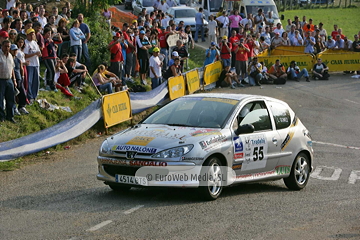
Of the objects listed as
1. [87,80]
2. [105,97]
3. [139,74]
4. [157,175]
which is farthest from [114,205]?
[139,74]

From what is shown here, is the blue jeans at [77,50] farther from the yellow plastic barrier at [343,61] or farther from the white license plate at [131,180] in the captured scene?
the yellow plastic barrier at [343,61]

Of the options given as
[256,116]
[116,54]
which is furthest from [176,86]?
[256,116]

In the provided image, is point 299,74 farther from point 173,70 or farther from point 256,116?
point 256,116

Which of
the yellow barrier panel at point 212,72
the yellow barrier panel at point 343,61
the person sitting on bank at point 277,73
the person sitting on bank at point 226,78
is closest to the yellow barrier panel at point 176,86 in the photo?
the yellow barrier panel at point 212,72

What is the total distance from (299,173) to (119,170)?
3804 mm

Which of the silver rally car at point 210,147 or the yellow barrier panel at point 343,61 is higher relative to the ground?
the silver rally car at point 210,147

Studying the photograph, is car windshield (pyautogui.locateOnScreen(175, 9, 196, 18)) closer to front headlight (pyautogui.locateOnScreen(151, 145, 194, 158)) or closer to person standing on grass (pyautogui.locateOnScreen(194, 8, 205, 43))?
person standing on grass (pyautogui.locateOnScreen(194, 8, 205, 43))

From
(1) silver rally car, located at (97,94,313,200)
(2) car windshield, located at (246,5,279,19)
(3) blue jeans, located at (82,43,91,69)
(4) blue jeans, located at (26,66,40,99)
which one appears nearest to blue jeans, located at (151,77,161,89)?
(3) blue jeans, located at (82,43,91,69)

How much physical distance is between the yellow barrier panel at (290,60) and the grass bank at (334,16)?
2498cm

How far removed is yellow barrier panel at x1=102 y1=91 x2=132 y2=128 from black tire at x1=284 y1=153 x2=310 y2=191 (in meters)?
6.92

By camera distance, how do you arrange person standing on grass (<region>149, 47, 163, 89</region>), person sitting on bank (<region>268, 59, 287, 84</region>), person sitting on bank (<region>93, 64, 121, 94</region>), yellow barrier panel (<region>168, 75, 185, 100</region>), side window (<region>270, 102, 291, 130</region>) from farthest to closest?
person sitting on bank (<region>268, 59, 287, 84</region>) < yellow barrier panel (<region>168, 75, 185, 100</region>) < person standing on grass (<region>149, 47, 163, 89</region>) < person sitting on bank (<region>93, 64, 121, 94</region>) < side window (<region>270, 102, 291, 130</region>)

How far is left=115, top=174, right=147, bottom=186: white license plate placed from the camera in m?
8.59

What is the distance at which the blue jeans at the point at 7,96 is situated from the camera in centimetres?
1352

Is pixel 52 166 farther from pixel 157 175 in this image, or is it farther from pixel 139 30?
pixel 139 30
